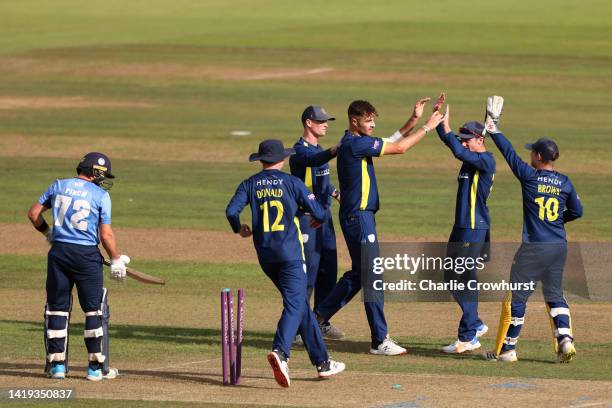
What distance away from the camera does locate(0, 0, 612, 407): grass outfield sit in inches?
503

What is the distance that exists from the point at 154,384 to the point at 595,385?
4.00 metres

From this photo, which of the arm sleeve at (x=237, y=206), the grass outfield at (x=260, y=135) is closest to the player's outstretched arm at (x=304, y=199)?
the arm sleeve at (x=237, y=206)

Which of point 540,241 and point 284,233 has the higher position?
point 284,233

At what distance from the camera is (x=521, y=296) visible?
→ 43.7 feet

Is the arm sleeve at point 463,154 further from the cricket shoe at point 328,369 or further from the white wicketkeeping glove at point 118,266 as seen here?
the white wicketkeeping glove at point 118,266

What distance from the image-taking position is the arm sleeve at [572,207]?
13281 mm

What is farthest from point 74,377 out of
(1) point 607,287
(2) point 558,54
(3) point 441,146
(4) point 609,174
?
(2) point 558,54

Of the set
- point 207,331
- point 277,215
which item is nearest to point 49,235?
point 277,215

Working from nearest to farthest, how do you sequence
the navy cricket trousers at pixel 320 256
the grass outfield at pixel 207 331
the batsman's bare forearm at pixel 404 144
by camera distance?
the batsman's bare forearm at pixel 404 144 → the grass outfield at pixel 207 331 → the navy cricket trousers at pixel 320 256

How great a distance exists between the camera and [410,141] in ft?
43.0

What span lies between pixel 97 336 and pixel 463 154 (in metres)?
4.22

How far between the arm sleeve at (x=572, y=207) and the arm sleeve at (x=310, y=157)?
243 cm

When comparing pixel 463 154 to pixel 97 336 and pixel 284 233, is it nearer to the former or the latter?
pixel 284 233

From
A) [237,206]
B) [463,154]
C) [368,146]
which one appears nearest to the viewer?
[237,206]
